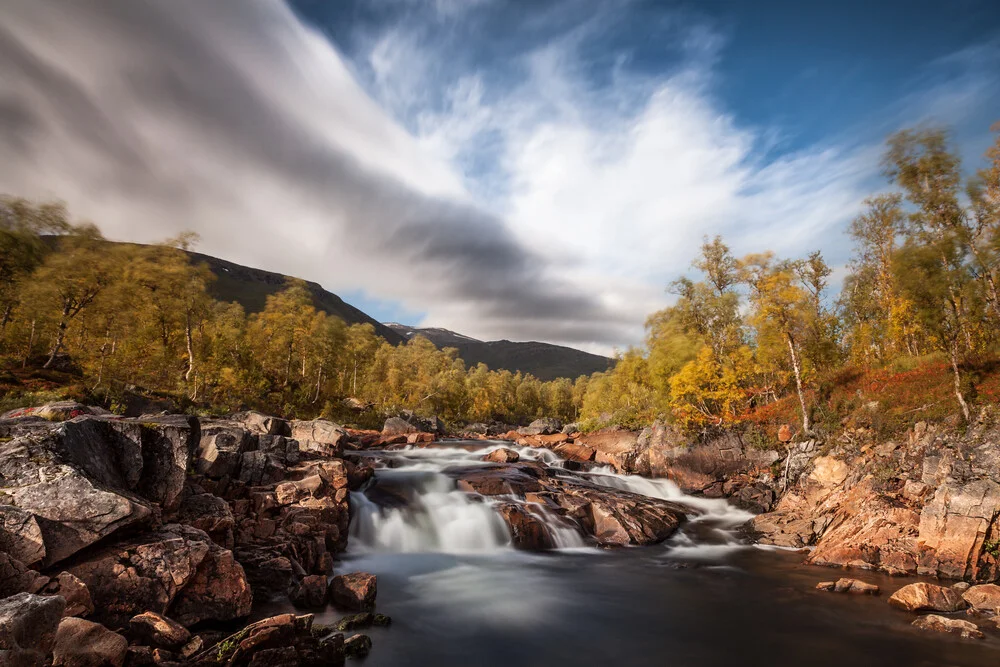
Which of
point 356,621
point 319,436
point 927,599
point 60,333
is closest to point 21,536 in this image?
point 356,621

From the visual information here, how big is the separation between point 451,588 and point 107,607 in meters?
9.41

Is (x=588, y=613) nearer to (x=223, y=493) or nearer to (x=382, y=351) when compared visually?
(x=223, y=493)

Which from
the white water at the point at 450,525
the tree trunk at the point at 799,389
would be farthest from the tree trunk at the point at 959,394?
the white water at the point at 450,525

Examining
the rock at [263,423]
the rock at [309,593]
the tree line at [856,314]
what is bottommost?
the rock at [309,593]

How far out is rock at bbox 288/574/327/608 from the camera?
1144 cm

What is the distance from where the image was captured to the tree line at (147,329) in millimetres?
26625

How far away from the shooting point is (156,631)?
783cm

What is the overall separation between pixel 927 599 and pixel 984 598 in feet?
5.16

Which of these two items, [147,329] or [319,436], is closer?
[319,436]

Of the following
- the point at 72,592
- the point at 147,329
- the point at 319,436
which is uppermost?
the point at 147,329

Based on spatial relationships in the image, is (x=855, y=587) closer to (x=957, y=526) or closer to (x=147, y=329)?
(x=957, y=526)

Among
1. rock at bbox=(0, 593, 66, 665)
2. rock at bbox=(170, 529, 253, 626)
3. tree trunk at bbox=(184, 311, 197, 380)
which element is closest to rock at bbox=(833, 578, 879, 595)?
rock at bbox=(170, 529, 253, 626)

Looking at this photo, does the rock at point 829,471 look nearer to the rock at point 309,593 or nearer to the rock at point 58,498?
the rock at point 309,593

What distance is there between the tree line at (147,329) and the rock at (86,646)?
72.4 ft
